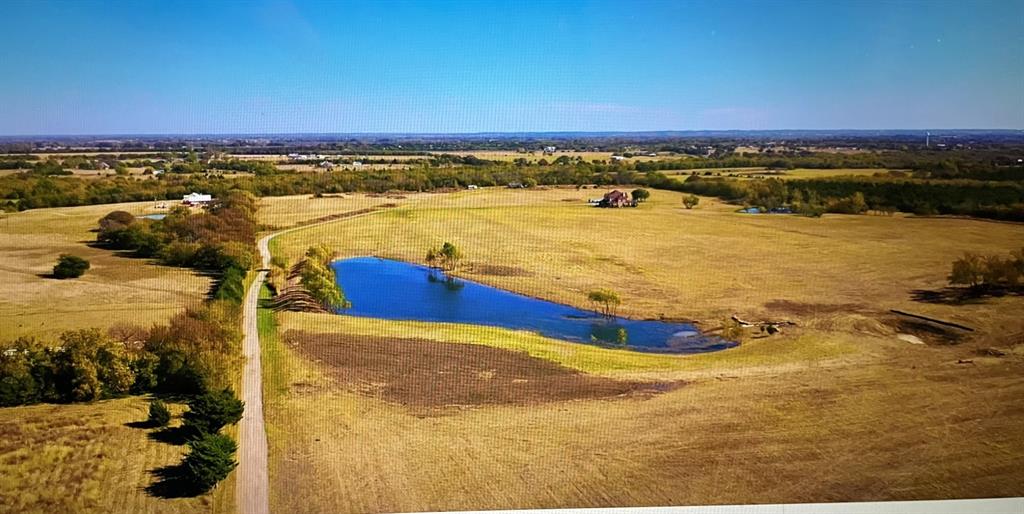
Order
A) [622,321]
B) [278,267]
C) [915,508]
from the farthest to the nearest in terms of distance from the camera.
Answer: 1. [622,321]
2. [278,267]
3. [915,508]

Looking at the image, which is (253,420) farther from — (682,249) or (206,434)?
(682,249)

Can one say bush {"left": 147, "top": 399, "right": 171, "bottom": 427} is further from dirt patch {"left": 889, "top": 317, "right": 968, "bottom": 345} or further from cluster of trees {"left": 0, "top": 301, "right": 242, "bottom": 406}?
dirt patch {"left": 889, "top": 317, "right": 968, "bottom": 345}

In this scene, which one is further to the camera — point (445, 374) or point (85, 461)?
point (445, 374)

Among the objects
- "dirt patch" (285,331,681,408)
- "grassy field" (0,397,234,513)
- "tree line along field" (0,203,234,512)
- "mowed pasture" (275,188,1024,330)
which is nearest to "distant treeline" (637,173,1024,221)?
"mowed pasture" (275,188,1024,330)

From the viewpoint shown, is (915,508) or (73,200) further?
(73,200)

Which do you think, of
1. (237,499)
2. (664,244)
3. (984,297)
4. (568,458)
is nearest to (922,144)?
(984,297)

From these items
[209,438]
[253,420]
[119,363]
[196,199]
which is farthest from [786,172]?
[119,363]

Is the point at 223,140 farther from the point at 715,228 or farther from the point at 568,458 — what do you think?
the point at 715,228
